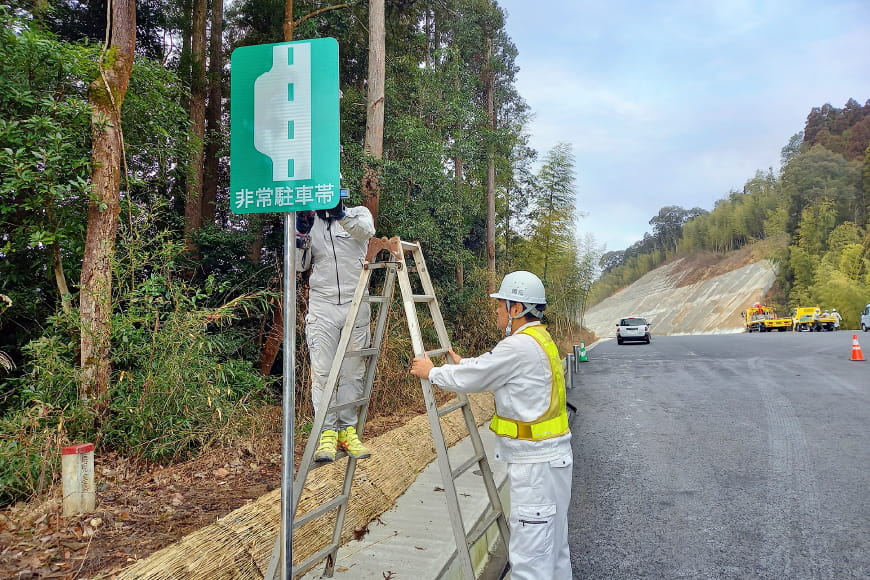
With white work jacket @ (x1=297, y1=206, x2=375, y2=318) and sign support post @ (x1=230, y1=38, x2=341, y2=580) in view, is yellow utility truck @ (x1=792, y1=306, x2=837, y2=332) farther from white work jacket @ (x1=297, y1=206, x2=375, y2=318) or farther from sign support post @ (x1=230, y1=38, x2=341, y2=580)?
sign support post @ (x1=230, y1=38, x2=341, y2=580)

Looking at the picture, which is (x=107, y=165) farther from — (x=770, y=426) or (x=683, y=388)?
(x=683, y=388)

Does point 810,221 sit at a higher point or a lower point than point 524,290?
higher

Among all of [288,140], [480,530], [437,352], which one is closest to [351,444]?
[437,352]

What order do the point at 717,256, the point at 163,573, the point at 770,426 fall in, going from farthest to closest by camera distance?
the point at 717,256 < the point at 770,426 < the point at 163,573

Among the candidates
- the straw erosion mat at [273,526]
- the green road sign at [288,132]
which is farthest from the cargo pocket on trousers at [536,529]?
the green road sign at [288,132]

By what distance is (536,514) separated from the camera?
9.87 ft

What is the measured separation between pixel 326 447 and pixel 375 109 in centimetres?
946

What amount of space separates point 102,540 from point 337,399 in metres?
1.50

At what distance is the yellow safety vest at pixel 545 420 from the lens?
309cm

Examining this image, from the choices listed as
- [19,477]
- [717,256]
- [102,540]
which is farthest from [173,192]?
[717,256]

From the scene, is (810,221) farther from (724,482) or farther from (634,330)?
(724,482)

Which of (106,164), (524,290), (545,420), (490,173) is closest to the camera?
(545,420)

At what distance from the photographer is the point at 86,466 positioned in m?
3.75

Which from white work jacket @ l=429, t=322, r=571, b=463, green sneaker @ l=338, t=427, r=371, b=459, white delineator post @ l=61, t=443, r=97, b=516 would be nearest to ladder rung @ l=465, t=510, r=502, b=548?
white work jacket @ l=429, t=322, r=571, b=463
